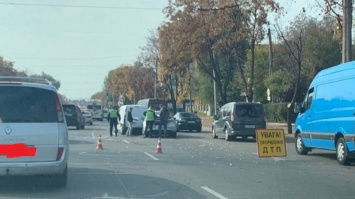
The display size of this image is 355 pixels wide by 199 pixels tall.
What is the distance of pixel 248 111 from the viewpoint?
3167 cm

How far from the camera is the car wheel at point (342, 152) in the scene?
61.7 ft

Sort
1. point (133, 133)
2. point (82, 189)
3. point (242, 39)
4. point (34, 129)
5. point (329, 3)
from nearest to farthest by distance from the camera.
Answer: point (34, 129)
point (82, 189)
point (329, 3)
point (133, 133)
point (242, 39)

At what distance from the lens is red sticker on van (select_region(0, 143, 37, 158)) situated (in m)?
12.1

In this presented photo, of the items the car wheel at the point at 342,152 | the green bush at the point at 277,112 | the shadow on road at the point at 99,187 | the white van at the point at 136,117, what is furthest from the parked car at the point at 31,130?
the green bush at the point at 277,112

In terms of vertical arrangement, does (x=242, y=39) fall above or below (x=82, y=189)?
above

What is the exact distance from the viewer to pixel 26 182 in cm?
1440

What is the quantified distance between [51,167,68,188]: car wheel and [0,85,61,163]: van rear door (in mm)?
864

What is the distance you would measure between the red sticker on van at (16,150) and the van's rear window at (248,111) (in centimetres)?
1998

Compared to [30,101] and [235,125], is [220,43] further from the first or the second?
[30,101]

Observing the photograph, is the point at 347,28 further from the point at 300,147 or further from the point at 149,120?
the point at 149,120

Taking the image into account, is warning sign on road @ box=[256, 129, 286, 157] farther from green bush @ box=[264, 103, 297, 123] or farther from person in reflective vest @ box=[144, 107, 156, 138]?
green bush @ box=[264, 103, 297, 123]

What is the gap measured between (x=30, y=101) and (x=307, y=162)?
10381mm

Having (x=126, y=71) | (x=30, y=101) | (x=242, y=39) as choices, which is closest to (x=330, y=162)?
(x=30, y=101)

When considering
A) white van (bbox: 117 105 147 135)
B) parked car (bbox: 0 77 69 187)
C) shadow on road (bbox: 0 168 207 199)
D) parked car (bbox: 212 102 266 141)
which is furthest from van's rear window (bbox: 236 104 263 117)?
parked car (bbox: 0 77 69 187)
